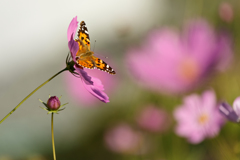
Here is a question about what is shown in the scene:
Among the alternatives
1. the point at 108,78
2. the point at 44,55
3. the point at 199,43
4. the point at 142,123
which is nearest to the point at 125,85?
the point at 108,78

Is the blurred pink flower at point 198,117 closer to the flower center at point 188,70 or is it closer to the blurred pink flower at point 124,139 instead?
the flower center at point 188,70

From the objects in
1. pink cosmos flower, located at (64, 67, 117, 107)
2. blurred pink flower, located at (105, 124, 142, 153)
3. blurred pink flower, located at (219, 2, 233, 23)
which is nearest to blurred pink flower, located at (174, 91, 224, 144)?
blurred pink flower, located at (219, 2, 233, 23)

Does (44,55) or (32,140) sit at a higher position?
(44,55)

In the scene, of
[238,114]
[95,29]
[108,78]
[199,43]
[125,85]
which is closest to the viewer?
[238,114]

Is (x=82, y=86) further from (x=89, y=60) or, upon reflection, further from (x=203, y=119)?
(x=89, y=60)

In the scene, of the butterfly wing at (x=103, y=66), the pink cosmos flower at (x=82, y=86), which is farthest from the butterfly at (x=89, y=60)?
the pink cosmos flower at (x=82, y=86)

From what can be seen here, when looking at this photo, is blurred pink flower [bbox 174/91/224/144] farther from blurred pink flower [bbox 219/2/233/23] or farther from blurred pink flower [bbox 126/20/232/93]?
blurred pink flower [bbox 219/2/233/23]

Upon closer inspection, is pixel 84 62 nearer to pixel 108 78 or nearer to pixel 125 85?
pixel 108 78
